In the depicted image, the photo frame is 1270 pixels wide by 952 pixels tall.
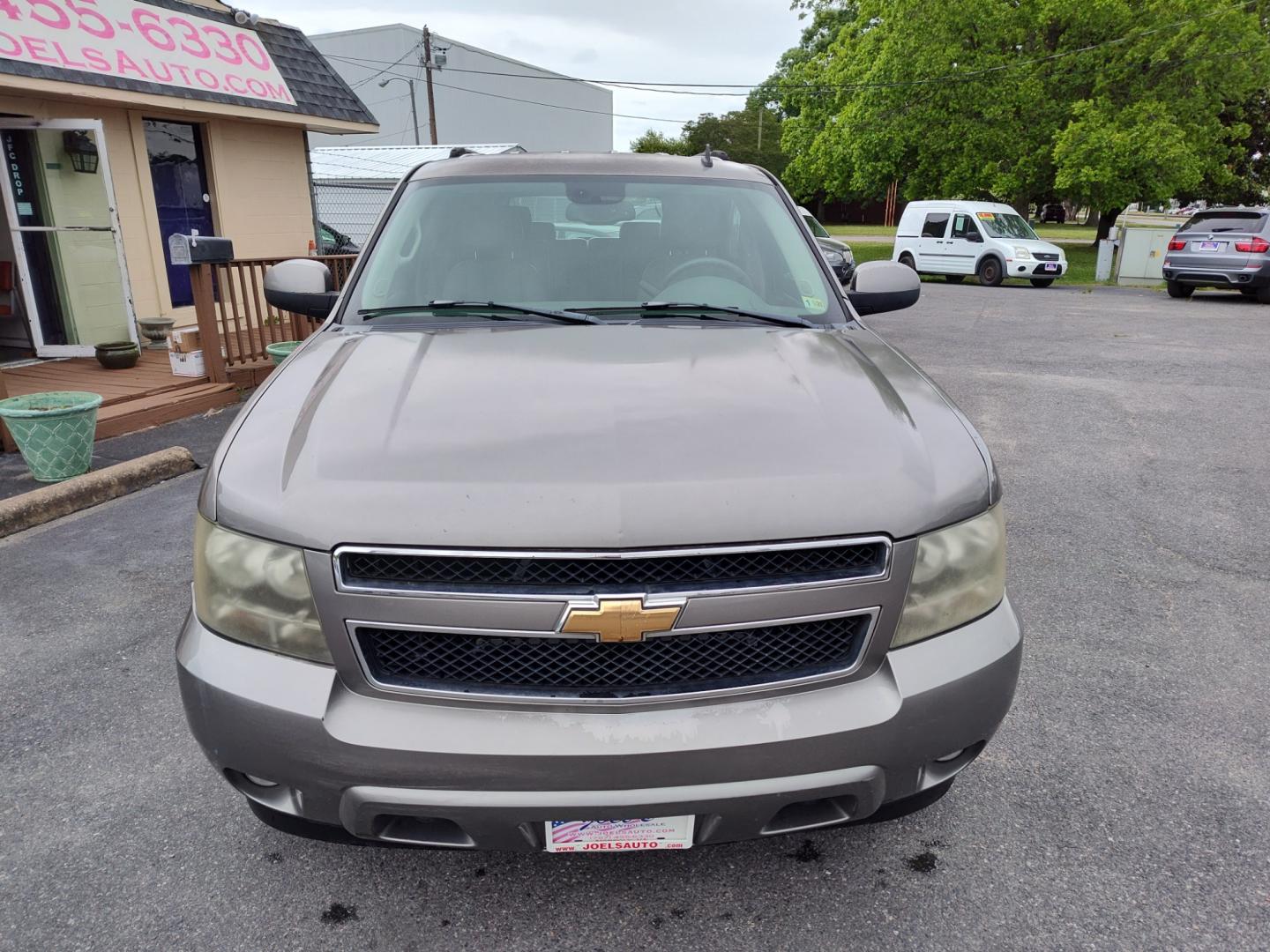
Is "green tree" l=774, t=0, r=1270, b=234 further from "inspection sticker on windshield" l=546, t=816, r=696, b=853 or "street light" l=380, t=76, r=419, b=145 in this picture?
"inspection sticker on windshield" l=546, t=816, r=696, b=853

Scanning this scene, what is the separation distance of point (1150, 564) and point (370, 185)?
17.6 m

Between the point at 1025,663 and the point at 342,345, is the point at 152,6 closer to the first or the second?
the point at 342,345

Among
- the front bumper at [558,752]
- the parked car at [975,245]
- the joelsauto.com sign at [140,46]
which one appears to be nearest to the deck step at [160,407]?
the joelsauto.com sign at [140,46]

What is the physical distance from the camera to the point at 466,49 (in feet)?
138

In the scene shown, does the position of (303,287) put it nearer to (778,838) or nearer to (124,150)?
(778,838)

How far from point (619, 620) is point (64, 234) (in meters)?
9.57

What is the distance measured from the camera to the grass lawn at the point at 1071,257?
2152 centimetres

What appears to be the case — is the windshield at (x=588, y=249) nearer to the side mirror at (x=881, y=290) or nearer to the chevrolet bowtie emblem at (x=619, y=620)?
the side mirror at (x=881, y=290)

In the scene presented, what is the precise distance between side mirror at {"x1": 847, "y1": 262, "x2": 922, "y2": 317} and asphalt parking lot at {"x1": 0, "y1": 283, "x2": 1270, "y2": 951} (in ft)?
4.78

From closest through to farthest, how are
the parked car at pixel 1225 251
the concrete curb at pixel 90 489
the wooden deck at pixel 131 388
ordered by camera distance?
1. the concrete curb at pixel 90 489
2. the wooden deck at pixel 131 388
3. the parked car at pixel 1225 251

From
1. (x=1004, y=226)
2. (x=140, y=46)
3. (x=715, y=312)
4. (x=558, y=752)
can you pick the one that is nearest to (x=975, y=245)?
(x=1004, y=226)

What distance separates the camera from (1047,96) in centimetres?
2370

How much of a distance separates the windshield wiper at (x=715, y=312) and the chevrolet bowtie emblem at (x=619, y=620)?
1346 mm

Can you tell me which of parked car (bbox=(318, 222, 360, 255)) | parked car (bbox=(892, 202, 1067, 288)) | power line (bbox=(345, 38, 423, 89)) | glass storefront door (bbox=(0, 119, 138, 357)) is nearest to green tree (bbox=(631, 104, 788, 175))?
power line (bbox=(345, 38, 423, 89))
